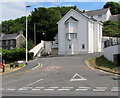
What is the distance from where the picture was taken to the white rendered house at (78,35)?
172 feet

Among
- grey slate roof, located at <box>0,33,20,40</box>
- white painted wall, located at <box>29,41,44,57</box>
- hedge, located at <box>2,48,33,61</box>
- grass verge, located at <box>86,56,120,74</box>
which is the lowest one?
grass verge, located at <box>86,56,120,74</box>

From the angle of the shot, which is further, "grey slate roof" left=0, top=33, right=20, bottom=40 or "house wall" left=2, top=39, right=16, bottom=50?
"grey slate roof" left=0, top=33, right=20, bottom=40

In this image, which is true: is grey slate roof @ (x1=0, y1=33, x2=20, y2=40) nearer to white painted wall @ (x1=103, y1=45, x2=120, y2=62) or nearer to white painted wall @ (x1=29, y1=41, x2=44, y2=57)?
white painted wall @ (x1=29, y1=41, x2=44, y2=57)

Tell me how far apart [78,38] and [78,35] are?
26.6 inches

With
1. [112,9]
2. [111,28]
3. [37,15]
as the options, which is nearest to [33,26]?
[37,15]

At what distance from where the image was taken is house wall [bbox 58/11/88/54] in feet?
172

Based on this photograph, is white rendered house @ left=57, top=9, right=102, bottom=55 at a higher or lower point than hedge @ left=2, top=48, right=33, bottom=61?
higher

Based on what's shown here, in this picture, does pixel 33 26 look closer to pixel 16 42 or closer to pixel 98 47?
pixel 16 42

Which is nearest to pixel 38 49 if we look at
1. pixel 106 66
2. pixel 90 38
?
pixel 90 38

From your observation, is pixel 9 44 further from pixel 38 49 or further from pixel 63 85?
pixel 63 85

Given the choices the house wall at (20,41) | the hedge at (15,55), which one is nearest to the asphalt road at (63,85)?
the hedge at (15,55)

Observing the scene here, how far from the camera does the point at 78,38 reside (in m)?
53.4

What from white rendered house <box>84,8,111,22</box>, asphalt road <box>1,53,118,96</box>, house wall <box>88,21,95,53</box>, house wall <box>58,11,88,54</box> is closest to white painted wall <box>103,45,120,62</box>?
asphalt road <box>1,53,118,96</box>

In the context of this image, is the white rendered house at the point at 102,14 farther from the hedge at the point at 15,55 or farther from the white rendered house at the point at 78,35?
the hedge at the point at 15,55
